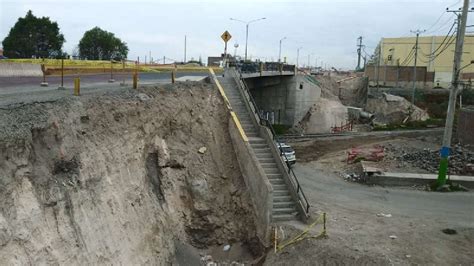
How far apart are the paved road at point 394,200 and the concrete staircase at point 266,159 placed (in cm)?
322

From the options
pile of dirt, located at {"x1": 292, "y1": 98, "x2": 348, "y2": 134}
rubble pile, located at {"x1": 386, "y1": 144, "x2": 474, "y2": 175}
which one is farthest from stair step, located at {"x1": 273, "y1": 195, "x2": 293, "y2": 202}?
pile of dirt, located at {"x1": 292, "y1": 98, "x2": 348, "y2": 134}

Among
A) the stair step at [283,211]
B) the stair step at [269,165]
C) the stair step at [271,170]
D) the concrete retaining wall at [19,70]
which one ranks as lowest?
the stair step at [283,211]

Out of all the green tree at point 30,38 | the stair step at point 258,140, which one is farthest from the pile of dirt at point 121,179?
A: the green tree at point 30,38

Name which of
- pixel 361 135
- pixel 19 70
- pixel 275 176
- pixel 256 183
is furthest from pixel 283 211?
pixel 361 135

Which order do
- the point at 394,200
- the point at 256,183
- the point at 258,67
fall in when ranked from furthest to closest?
the point at 258,67
the point at 394,200
the point at 256,183

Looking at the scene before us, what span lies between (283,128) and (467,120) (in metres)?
19.3

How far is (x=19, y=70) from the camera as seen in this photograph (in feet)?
94.8

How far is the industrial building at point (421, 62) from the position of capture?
249 ft

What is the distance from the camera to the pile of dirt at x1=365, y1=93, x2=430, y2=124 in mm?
53941

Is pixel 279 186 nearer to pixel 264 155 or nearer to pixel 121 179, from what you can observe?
pixel 264 155

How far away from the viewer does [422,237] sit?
18625 millimetres

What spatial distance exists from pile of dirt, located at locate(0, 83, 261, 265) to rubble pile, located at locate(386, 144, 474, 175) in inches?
647

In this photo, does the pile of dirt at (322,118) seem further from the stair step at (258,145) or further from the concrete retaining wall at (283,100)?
the stair step at (258,145)

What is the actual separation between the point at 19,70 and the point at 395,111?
4202cm
